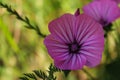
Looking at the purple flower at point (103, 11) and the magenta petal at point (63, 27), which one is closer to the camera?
the magenta petal at point (63, 27)

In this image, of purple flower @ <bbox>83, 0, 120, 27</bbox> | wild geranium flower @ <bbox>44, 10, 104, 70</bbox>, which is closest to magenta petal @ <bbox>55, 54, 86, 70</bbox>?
wild geranium flower @ <bbox>44, 10, 104, 70</bbox>

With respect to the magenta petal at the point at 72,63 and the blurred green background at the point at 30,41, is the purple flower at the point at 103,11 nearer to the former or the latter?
the magenta petal at the point at 72,63

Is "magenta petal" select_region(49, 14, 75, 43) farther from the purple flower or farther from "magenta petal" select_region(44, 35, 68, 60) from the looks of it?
the purple flower

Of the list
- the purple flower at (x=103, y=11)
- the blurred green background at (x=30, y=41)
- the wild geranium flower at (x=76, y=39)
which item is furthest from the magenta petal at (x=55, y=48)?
the blurred green background at (x=30, y=41)

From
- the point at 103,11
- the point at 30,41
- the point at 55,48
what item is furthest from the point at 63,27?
the point at 30,41

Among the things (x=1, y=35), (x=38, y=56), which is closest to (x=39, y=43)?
(x=38, y=56)

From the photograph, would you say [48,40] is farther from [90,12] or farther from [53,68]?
[90,12]

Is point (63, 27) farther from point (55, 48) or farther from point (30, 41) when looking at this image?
point (30, 41)
